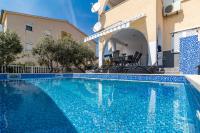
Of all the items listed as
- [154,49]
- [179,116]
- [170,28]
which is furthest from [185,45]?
[179,116]

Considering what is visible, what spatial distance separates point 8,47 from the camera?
1655 centimetres

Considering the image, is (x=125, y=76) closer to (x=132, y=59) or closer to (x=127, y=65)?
(x=132, y=59)

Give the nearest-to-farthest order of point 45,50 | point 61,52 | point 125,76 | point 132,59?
point 125,76
point 132,59
point 45,50
point 61,52

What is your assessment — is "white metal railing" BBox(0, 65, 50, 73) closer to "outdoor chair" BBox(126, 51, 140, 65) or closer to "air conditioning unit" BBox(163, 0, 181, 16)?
"outdoor chair" BBox(126, 51, 140, 65)

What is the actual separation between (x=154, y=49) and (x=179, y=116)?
11140 mm

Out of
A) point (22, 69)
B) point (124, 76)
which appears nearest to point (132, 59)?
point (124, 76)

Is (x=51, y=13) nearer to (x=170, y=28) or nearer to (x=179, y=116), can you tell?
(x=170, y=28)

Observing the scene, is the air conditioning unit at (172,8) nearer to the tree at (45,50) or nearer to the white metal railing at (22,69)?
the tree at (45,50)

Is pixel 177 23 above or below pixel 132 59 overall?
above

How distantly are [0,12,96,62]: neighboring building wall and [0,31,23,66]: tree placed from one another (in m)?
7.70

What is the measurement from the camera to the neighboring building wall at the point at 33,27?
1051 inches

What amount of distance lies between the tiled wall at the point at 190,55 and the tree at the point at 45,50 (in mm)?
12825

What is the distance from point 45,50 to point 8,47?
12.1 ft

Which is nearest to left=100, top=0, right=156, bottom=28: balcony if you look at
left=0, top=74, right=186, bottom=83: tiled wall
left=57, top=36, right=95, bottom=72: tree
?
left=57, top=36, right=95, bottom=72: tree
